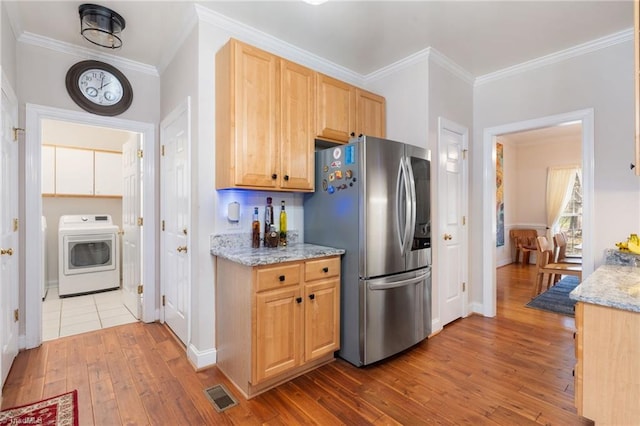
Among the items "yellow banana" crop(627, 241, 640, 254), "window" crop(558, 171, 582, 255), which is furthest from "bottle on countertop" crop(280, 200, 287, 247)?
"window" crop(558, 171, 582, 255)

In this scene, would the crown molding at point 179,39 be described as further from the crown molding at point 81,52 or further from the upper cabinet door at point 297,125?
the upper cabinet door at point 297,125

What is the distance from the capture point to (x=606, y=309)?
1.41m

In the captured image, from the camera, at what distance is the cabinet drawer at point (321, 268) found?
213 centimetres

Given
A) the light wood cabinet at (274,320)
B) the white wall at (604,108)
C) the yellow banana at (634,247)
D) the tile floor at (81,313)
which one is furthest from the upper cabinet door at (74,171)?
the yellow banana at (634,247)

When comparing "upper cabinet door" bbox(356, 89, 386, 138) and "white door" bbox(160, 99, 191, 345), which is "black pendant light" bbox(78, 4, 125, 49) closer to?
"white door" bbox(160, 99, 191, 345)

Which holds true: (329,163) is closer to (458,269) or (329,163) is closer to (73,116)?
(458,269)

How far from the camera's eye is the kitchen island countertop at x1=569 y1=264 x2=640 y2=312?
53.5 inches

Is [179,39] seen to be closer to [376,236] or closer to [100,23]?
[100,23]

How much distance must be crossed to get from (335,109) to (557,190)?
6.21m

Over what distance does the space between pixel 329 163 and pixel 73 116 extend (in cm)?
245

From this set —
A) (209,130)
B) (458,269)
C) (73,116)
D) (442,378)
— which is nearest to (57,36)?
(73,116)

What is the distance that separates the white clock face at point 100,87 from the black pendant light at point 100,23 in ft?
1.57

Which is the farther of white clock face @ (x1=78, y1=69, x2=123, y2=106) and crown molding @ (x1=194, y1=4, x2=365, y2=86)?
white clock face @ (x1=78, y1=69, x2=123, y2=106)

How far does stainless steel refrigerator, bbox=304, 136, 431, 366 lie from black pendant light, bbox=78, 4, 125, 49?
1887 mm
